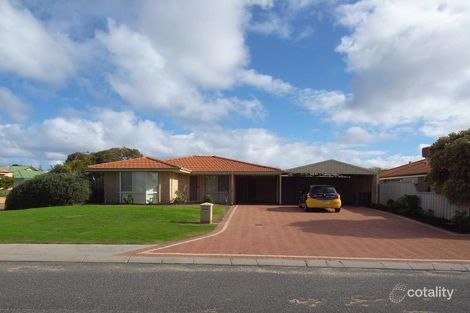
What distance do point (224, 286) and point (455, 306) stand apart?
3489 millimetres

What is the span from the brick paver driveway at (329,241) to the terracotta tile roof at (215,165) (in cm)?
1257

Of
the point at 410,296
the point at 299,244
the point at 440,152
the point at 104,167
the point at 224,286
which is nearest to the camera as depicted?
the point at 410,296

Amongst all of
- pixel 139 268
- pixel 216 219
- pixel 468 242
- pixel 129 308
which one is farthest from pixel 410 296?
pixel 216 219

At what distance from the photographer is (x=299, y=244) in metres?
13.2

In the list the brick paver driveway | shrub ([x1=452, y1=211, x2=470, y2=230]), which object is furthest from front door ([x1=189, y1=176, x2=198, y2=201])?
shrub ([x1=452, y1=211, x2=470, y2=230])

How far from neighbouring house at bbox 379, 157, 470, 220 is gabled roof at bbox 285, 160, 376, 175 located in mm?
1733

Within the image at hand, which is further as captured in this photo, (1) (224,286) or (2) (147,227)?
(2) (147,227)

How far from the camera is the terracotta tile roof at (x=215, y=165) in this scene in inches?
1272

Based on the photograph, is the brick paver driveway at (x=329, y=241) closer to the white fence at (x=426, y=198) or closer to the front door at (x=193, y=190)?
the white fence at (x=426, y=198)

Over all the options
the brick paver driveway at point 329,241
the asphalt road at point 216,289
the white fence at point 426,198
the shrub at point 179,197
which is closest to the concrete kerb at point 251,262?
the asphalt road at point 216,289

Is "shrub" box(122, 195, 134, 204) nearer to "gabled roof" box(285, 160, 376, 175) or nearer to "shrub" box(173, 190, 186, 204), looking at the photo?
"shrub" box(173, 190, 186, 204)

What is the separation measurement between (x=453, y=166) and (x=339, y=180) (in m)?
17.9

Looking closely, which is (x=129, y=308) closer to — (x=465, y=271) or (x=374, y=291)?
(x=374, y=291)

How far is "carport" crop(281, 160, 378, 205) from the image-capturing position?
3191 cm
